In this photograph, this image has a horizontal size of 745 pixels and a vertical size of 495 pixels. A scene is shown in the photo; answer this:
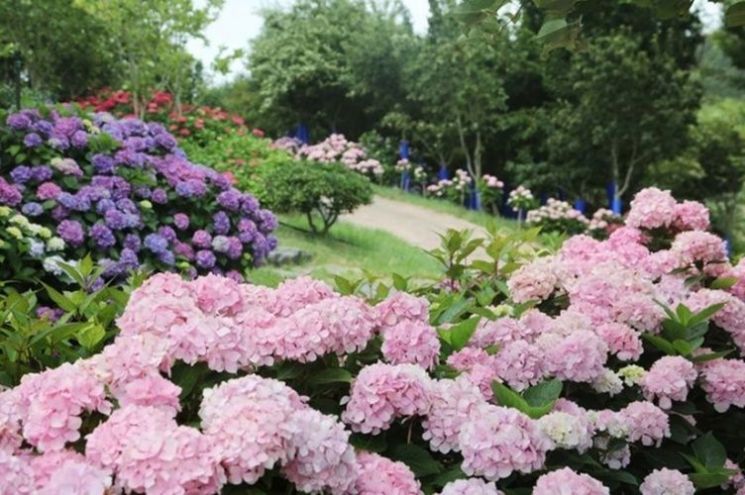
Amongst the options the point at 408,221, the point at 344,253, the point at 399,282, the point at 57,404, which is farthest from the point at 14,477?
the point at 408,221

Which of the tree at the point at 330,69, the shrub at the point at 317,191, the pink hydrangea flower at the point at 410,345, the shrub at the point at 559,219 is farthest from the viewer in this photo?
the tree at the point at 330,69

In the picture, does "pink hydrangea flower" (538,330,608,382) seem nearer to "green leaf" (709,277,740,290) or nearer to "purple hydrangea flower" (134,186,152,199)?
"green leaf" (709,277,740,290)

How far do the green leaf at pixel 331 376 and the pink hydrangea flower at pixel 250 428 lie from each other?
285 mm

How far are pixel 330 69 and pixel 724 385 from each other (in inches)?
848

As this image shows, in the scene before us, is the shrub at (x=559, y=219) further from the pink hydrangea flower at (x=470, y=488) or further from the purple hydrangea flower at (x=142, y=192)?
the pink hydrangea flower at (x=470, y=488)

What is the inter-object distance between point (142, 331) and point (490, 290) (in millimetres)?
1324

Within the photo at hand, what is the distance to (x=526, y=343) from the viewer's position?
6.34 feet

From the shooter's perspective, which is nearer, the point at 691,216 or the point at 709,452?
the point at 709,452

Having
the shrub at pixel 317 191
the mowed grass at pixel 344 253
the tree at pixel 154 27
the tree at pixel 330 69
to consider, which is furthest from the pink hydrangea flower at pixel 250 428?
the tree at pixel 330 69

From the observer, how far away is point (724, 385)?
84.1 inches

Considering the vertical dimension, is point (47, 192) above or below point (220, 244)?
above

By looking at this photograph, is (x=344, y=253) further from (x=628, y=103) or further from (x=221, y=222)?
(x=628, y=103)

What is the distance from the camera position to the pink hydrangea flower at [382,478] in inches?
54.6

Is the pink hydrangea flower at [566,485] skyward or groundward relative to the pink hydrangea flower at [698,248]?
groundward
